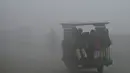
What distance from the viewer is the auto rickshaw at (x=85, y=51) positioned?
2.93ft

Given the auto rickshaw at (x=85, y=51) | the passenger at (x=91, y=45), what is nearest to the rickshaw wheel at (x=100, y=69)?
the auto rickshaw at (x=85, y=51)

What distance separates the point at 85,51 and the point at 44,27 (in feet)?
1.08

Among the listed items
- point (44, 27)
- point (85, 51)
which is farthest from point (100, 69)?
point (44, 27)

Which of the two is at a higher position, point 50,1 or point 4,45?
point 50,1

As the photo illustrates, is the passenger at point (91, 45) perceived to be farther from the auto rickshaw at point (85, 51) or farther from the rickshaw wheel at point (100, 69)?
the rickshaw wheel at point (100, 69)

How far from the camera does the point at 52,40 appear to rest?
0.90 meters

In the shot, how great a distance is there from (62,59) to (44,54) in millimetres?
131

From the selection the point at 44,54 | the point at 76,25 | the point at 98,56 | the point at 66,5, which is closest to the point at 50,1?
the point at 66,5

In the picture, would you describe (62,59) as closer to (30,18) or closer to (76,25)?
(76,25)

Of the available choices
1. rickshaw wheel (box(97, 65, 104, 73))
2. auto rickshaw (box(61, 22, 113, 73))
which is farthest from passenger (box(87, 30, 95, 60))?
rickshaw wheel (box(97, 65, 104, 73))

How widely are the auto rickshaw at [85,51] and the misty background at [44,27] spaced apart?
0.11 ft

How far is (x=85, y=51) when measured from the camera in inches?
35.4

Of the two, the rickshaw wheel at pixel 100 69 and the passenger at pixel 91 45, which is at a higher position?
the passenger at pixel 91 45

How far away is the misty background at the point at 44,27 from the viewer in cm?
89
